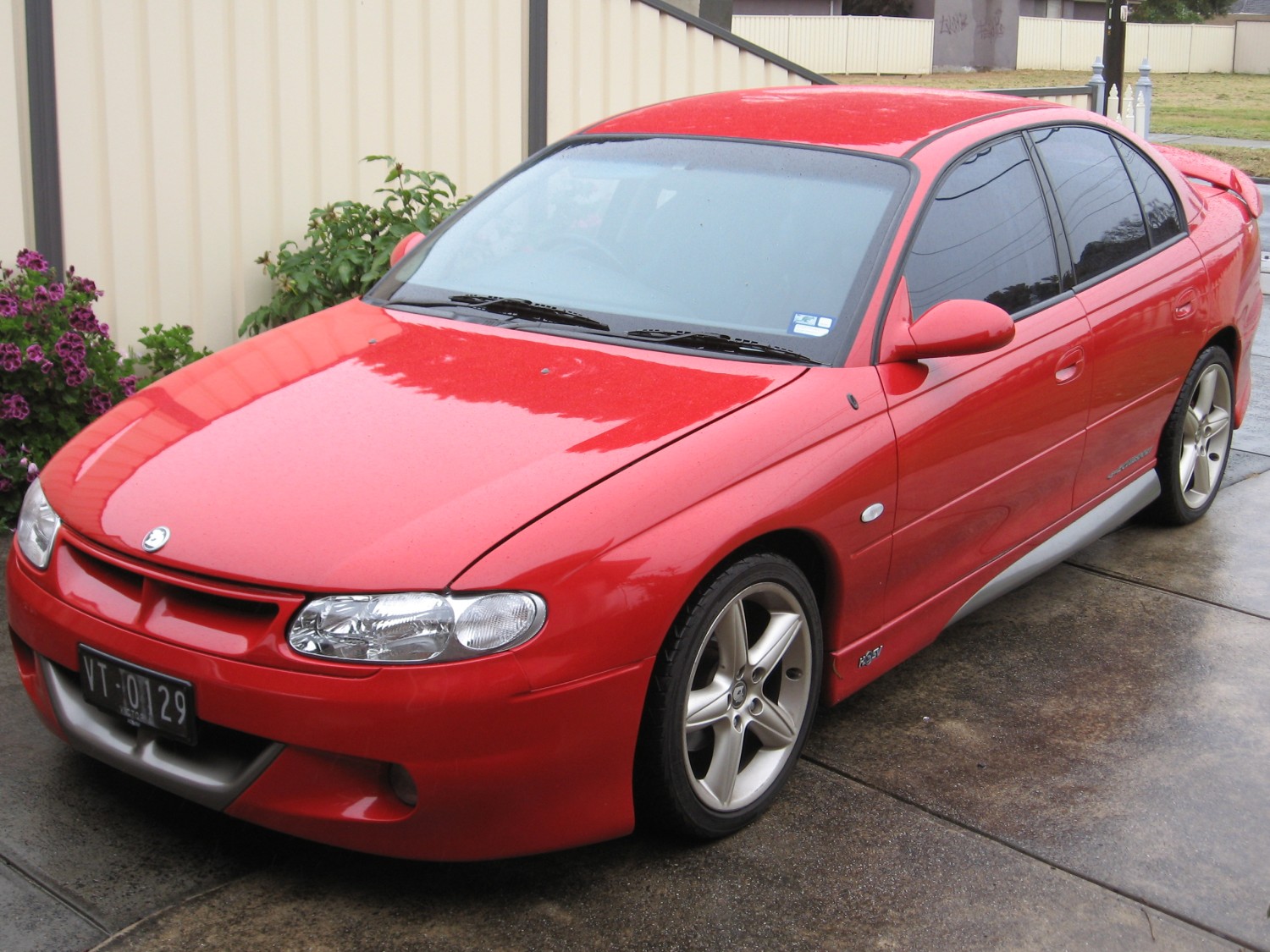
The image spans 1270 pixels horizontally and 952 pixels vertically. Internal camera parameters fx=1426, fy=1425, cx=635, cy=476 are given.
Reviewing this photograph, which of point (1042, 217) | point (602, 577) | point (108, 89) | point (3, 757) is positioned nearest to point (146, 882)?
point (3, 757)

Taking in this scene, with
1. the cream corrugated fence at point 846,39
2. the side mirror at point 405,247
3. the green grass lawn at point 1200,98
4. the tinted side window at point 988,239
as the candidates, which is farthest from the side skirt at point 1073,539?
the cream corrugated fence at point 846,39

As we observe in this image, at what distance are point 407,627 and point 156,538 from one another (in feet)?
2.07

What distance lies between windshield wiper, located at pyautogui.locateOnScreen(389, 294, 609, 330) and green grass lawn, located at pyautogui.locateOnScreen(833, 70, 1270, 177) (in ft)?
28.9

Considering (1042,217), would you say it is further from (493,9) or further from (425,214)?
(493,9)

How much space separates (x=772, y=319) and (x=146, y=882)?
2008 mm

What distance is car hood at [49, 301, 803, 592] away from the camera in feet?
9.44

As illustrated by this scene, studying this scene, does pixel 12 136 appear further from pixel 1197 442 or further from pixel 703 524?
pixel 1197 442

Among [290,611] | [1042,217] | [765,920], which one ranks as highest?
[1042,217]

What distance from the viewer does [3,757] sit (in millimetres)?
3602

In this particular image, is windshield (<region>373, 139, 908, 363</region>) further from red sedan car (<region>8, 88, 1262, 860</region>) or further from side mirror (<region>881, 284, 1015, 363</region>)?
side mirror (<region>881, 284, 1015, 363</region>)

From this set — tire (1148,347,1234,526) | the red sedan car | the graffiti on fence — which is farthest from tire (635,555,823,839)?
the graffiti on fence

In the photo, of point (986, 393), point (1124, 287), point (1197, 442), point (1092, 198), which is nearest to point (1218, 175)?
point (1197, 442)

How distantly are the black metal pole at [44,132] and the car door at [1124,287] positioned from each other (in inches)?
152

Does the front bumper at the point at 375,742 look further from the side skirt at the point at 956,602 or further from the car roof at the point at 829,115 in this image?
the car roof at the point at 829,115
